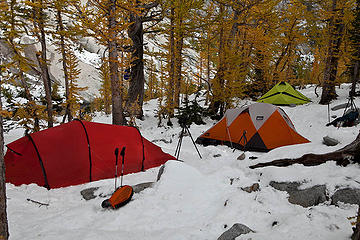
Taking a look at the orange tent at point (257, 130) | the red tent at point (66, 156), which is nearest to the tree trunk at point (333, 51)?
the orange tent at point (257, 130)

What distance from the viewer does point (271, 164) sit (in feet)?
15.9

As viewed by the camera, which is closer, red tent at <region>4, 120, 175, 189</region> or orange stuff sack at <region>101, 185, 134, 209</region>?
orange stuff sack at <region>101, 185, 134, 209</region>

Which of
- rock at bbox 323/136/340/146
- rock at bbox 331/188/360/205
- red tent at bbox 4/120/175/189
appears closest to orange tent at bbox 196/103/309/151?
rock at bbox 323/136/340/146

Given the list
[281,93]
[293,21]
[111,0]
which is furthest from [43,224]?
[293,21]

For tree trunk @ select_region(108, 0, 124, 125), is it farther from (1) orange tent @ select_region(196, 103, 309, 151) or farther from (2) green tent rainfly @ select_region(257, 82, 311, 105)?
(2) green tent rainfly @ select_region(257, 82, 311, 105)

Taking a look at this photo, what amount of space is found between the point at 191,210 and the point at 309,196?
5.87 ft

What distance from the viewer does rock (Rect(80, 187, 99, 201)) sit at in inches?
165

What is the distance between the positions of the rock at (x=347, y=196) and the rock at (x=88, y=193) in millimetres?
4038

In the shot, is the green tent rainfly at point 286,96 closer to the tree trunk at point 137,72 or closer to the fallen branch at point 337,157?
the tree trunk at point 137,72

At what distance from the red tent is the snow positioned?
0.25m

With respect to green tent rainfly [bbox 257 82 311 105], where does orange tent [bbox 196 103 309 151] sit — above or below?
below

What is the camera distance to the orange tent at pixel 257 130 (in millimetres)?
7346

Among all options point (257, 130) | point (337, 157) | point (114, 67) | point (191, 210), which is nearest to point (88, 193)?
point (191, 210)

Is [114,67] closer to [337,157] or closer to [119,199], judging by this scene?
[119,199]
